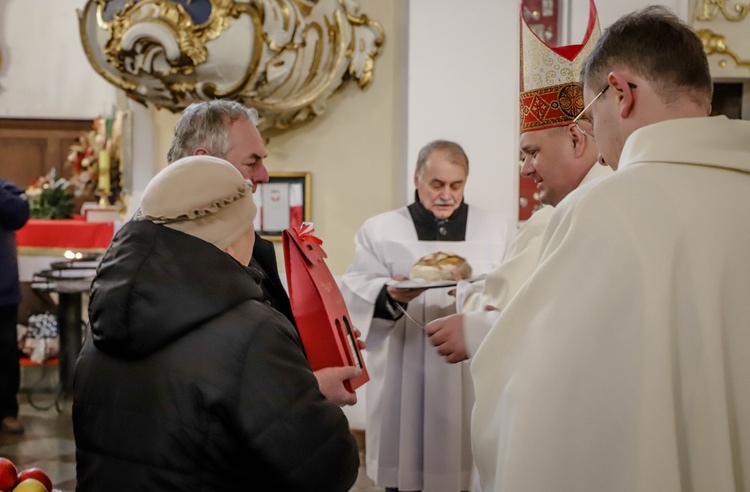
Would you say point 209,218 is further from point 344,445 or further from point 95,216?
point 95,216

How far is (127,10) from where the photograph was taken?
4.88 metres

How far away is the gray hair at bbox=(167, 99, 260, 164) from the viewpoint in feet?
8.75

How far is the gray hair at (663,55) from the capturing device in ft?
5.44

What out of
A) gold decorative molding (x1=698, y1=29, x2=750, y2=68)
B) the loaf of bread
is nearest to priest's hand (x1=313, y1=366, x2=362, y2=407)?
the loaf of bread

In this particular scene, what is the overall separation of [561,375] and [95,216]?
6169 mm

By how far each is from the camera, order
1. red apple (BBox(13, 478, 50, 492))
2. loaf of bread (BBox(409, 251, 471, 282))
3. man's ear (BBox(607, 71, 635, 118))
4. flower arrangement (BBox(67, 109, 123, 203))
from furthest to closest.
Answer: flower arrangement (BBox(67, 109, 123, 203))
loaf of bread (BBox(409, 251, 471, 282))
red apple (BBox(13, 478, 50, 492))
man's ear (BBox(607, 71, 635, 118))

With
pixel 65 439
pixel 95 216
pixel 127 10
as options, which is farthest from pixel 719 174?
pixel 95 216

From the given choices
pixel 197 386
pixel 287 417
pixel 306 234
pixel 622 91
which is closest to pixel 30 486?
pixel 197 386

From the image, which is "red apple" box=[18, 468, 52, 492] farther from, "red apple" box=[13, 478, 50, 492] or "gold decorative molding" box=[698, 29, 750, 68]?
"gold decorative molding" box=[698, 29, 750, 68]

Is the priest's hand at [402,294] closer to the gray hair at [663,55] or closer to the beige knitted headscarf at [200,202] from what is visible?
the beige knitted headscarf at [200,202]

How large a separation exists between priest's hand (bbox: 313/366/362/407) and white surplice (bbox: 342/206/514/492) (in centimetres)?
182

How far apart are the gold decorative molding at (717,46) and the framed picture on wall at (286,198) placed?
2518 millimetres

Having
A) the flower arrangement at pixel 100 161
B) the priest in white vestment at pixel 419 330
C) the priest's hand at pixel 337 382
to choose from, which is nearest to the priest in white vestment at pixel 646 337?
the priest's hand at pixel 337 382

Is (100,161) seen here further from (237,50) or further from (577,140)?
(577,140)
